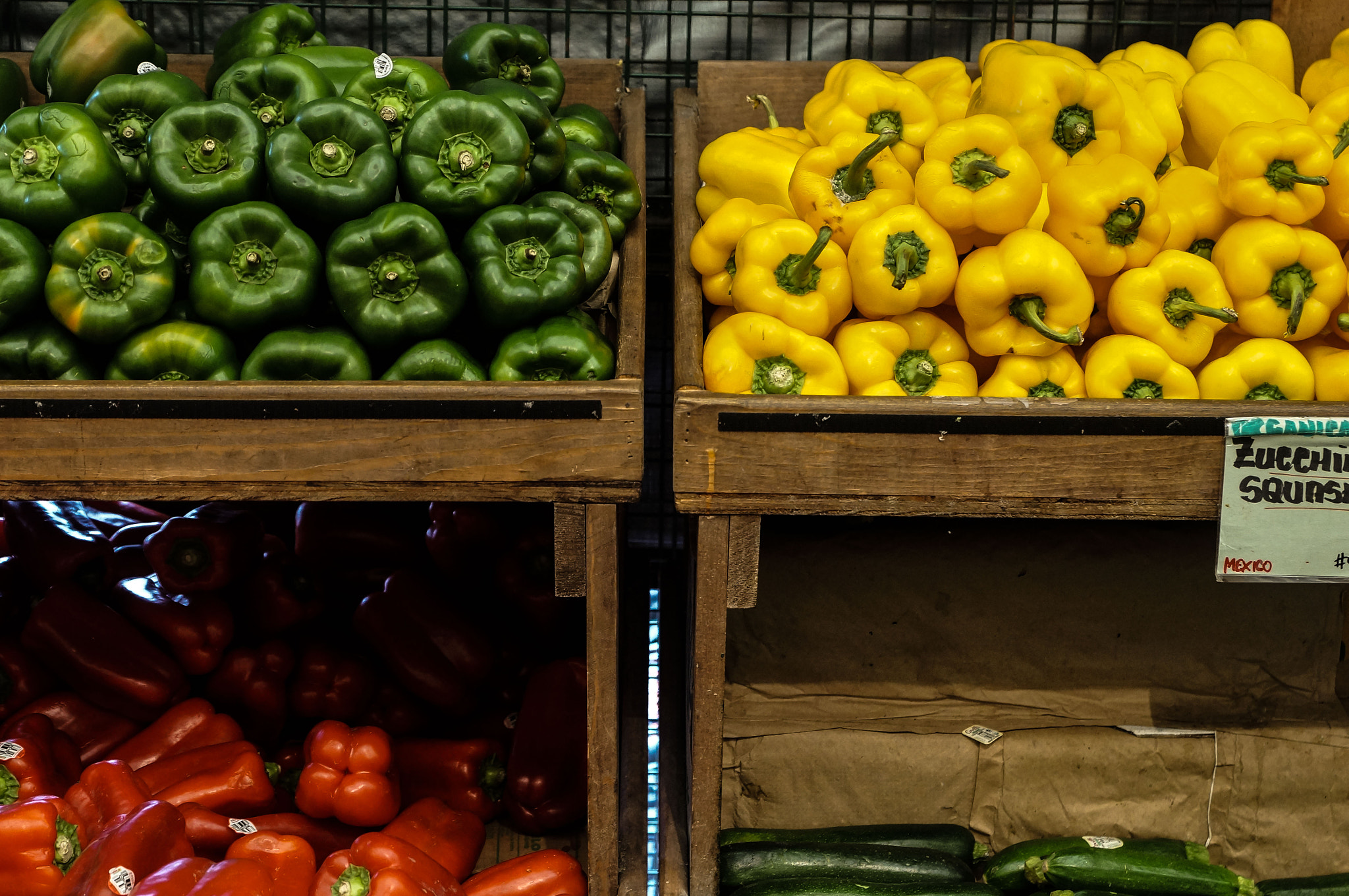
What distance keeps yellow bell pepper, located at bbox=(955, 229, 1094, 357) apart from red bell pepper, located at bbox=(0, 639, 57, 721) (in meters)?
1.64

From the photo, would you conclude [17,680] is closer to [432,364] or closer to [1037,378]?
[432,364]

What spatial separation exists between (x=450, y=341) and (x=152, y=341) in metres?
0.38

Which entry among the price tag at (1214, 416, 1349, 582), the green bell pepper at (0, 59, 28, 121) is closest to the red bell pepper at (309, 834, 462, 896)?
the price tag at (1214, 416, 1349, 582)

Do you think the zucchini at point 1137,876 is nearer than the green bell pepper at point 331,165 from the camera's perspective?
No

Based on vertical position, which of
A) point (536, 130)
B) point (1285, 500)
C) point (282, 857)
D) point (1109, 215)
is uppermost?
point (536, 130)

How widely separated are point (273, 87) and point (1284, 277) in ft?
4.94

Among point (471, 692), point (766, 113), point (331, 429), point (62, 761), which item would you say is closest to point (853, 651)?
point (471, 692)

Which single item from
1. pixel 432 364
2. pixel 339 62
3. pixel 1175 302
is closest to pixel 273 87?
pixel 339 62

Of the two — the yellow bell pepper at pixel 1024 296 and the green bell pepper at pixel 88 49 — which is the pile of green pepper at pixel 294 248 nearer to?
the green bell pepper at pixel 88 49

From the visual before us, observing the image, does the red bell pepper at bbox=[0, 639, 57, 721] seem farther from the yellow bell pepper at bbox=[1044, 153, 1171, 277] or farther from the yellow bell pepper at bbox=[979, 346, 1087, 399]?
the yellow bell pepper at bbox=[1044, 153, 1171, 277]

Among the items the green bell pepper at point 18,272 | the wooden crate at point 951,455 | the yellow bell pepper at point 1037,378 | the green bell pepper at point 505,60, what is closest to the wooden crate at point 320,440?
the wooden crate at point 951,455

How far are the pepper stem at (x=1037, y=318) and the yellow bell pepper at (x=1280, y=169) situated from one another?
31 centimetres

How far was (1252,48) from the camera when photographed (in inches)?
70.1

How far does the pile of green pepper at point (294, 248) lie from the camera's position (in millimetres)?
1303
